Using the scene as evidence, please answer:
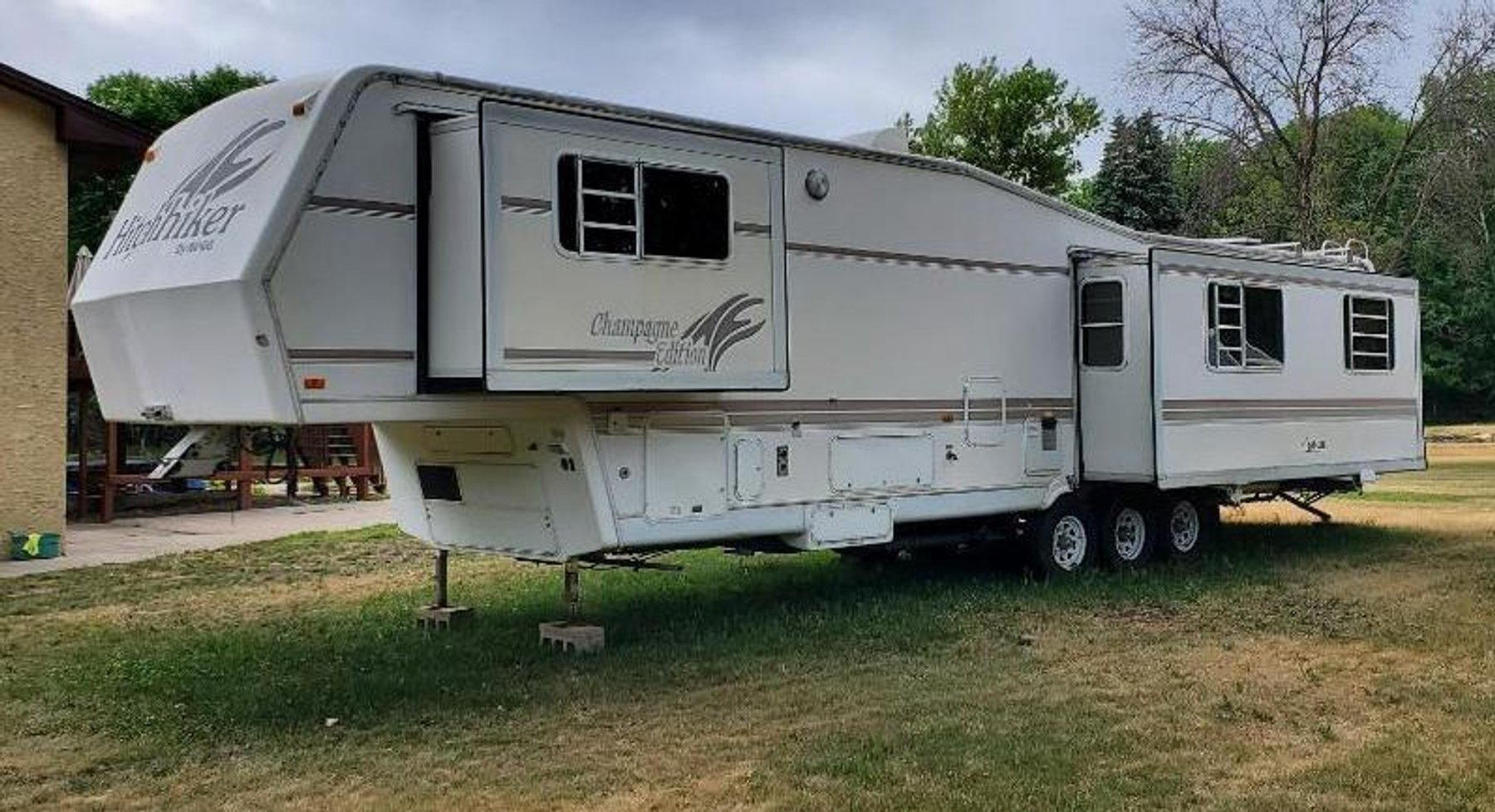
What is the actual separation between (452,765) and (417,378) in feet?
7.01

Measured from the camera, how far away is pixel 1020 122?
1460 inches

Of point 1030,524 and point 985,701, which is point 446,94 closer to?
point 985,701

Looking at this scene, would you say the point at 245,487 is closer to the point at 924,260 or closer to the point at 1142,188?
the point at 924,260

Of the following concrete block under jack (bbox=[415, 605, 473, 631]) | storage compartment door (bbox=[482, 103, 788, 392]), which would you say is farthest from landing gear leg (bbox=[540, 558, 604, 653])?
storage compartment door (bbox=[482, 103, 788, 392])

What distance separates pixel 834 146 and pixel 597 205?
2.36 m

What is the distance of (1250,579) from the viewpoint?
36.9ft

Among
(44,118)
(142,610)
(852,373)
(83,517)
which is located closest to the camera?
(852,373)

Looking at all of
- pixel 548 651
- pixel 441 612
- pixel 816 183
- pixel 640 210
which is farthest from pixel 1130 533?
pixel 640 210

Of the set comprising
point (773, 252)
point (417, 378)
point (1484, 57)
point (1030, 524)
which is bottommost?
point (1030, 524)

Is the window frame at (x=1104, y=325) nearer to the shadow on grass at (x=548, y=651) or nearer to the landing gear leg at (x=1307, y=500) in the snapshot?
the shadow on grass at (x=548, y=651)

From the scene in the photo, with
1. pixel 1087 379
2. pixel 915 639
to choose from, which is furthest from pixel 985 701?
pixel 1087 379

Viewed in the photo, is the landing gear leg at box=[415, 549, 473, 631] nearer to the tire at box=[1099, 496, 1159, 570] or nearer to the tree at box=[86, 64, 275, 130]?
the tire at box=[1099, 496, 1159, 570]

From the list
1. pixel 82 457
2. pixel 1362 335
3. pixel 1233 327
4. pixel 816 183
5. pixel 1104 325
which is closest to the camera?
pixel 816 183

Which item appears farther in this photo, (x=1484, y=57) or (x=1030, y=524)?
(x=1484, y=57)
